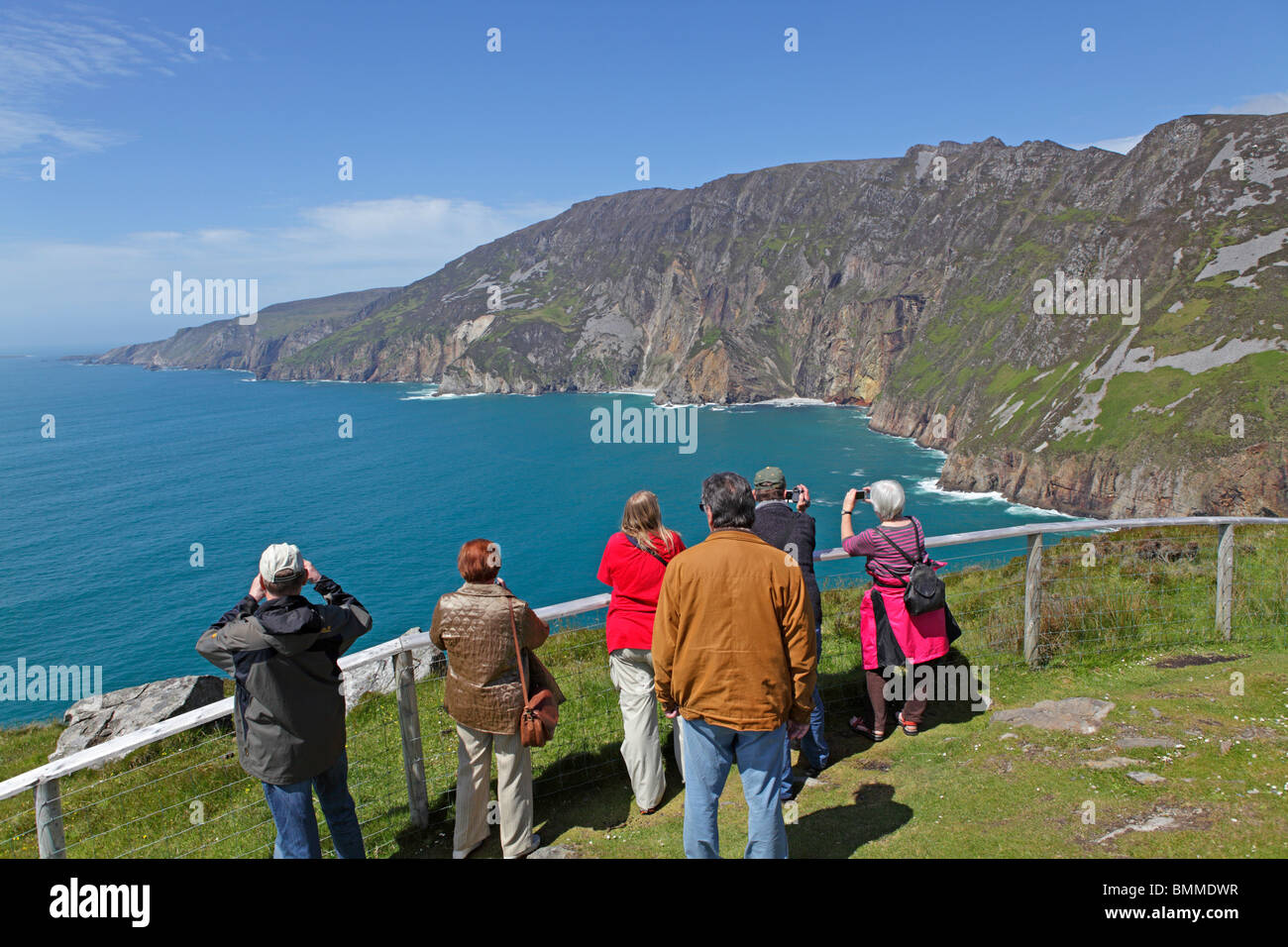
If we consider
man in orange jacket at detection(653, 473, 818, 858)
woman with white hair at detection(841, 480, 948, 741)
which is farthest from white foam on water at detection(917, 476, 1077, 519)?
man in orange jacket at detection(653, 473, 818, 858)

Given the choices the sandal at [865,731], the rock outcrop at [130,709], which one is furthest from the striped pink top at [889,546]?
the rock outcrop at [130,709]

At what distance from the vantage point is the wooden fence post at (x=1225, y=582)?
8.38 meters

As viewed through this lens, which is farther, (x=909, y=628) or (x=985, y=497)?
(x=985, y=497)

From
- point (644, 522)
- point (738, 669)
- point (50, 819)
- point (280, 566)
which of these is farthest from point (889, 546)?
point (50, 819)

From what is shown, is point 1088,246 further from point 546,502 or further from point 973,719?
point 973,719

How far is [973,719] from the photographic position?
6875 mm

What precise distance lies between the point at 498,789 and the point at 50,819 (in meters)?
2.60

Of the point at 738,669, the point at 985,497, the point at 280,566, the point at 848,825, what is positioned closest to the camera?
the point at 738,669

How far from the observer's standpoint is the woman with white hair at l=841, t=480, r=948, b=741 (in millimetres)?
6227

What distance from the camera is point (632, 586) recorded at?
5.69 meters

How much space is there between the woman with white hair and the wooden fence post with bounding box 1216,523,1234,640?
4292 mm

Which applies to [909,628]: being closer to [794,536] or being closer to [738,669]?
[794,536]

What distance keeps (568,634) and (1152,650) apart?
8745 mm

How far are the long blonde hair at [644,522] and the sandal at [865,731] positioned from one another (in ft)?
9.13
